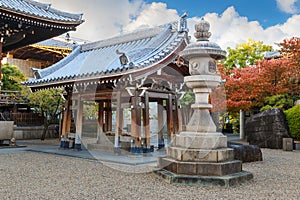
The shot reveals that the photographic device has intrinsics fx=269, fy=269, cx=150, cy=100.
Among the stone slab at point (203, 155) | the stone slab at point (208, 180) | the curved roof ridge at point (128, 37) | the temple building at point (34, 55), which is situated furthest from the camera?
the temple building at point (34, 55)

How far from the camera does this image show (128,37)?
10070mm

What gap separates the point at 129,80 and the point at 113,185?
3.11 m

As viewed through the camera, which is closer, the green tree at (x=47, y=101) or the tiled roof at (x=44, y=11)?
the tiled roof at (x=44, y=11)

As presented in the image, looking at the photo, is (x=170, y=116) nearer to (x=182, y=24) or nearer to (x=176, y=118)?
(x=176, y=118)

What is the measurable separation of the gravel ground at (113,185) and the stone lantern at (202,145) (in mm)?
222

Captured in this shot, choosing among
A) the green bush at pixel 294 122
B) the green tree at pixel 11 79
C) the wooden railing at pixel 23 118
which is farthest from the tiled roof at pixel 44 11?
the green bush at pixel 294 122

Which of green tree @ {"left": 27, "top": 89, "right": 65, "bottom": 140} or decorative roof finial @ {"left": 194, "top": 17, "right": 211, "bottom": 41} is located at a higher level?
decorative roof finial @ {"left": 194, "top": 17, "right": 211, "bottom": 41}

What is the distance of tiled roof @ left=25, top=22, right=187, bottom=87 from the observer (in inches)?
284

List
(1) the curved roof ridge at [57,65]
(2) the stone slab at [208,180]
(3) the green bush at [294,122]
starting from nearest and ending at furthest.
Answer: (2) the stone slab at [208,180] < (1) the curved roof ridge at [57,65] < (3) the green bush at [294,122]

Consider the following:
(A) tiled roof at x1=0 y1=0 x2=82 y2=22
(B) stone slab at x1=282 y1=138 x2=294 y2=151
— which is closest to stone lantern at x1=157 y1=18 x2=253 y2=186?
(B) stone slab at x1=282 y1=138 x2=294 y2=151

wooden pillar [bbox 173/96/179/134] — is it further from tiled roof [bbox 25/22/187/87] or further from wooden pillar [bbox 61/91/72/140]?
wooden pillar [bbox 61/91/72/140]

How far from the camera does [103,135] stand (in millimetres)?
9789

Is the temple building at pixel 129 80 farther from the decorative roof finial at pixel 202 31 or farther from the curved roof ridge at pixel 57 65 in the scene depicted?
the decorative roof finial at pixel 202 31

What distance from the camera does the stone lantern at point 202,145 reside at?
15.5ft
